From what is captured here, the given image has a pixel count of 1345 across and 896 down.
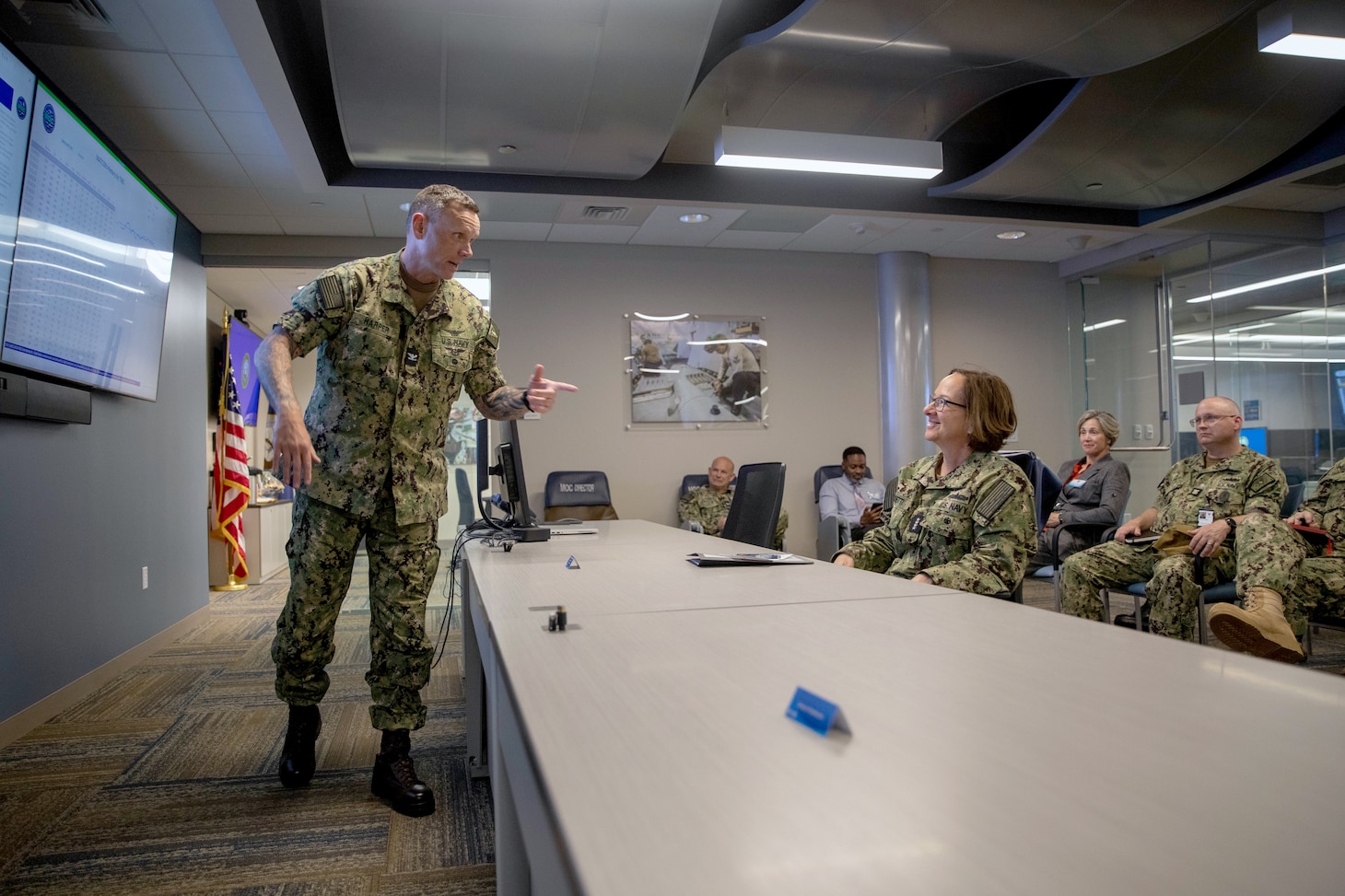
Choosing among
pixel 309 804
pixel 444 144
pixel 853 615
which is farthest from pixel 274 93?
pixel 853 615

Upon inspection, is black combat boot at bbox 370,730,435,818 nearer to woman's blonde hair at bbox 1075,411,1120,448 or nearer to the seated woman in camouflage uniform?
the seated woman in camouflage uniform

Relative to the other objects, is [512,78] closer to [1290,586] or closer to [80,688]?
[80,688]

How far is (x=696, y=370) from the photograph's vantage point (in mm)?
6703

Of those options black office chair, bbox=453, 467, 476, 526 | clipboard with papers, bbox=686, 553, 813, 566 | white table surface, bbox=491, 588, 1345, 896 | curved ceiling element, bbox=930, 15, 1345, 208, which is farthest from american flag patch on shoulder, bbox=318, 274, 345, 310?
black office chair, bbox=453, 467, 476, 526

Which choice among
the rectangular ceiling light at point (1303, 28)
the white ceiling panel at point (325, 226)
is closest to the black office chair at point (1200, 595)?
the rectangular ceiling light at point (1303, 28)

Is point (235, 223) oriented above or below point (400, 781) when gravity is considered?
above

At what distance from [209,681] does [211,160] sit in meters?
2.65

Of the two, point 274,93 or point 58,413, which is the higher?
point 274,93

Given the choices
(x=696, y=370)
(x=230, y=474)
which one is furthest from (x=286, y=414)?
(x=230, y=474)

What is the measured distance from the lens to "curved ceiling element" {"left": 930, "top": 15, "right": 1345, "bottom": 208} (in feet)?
13.3

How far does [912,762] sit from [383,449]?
1809 mm

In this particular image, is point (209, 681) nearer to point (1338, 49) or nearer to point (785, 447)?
point (785, 447)

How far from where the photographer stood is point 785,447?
6.86 meters

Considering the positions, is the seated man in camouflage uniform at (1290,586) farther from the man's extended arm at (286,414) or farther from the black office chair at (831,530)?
the man's extended arm at (286,414)
